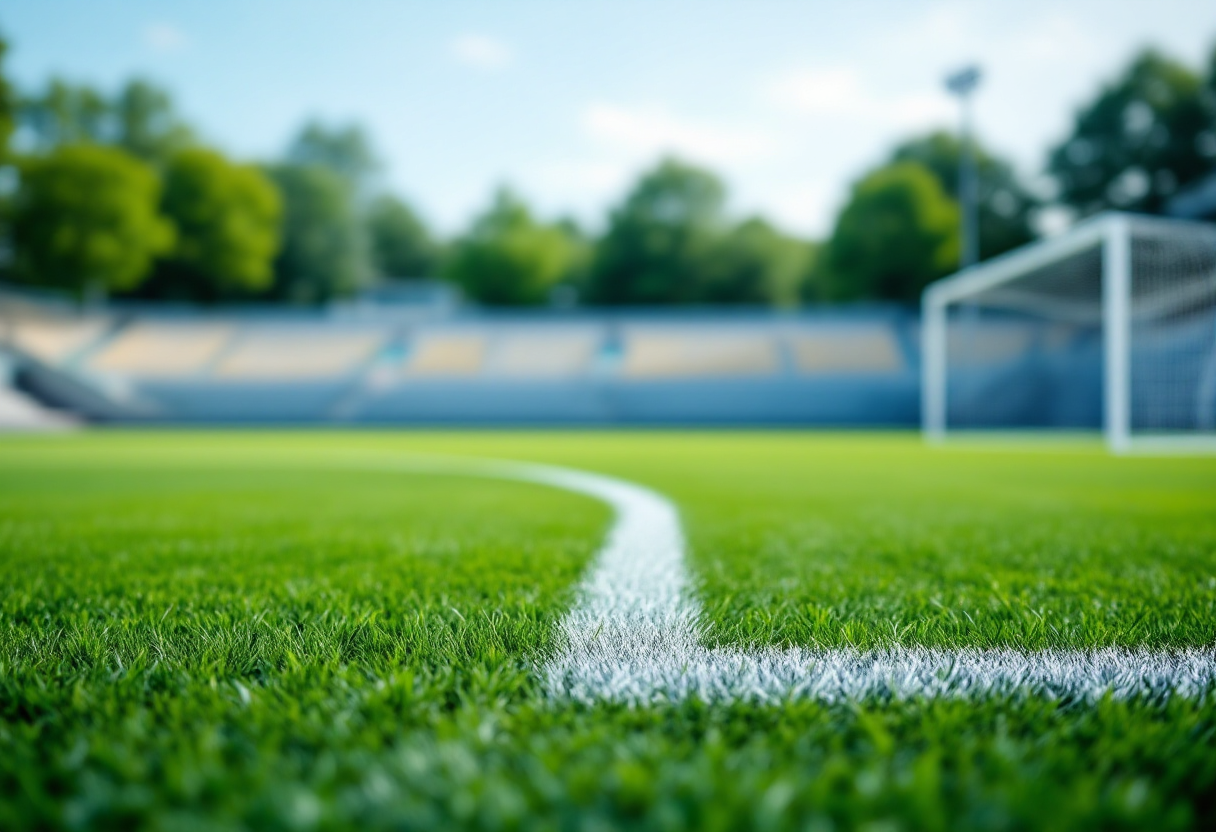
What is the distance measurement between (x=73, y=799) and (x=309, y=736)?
10.5 inches

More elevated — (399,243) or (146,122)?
(146,122)

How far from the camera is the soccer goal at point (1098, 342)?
1245 centimetres

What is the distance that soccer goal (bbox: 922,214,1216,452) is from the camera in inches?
490

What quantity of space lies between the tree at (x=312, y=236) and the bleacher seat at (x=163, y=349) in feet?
18.7

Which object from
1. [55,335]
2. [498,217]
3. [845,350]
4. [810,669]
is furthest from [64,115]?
[810,669]

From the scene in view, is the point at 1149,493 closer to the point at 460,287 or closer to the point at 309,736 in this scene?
the point at 309,736

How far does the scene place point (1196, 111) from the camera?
3014cm

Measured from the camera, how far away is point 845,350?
3316 cm

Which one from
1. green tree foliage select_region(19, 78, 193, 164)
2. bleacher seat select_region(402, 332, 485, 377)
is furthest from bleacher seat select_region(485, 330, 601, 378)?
green tree foliage select_region(19, 78, 193, 164)

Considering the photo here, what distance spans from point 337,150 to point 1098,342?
45715 mm

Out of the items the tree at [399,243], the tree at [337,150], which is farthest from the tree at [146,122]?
the tree at [399,243]

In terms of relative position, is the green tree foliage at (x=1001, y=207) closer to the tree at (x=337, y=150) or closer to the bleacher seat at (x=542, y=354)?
the bleacher seat at (x=542, y=354)

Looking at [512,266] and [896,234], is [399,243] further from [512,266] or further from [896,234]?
[896,234]

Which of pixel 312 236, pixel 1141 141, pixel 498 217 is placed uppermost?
pixel 498 217
